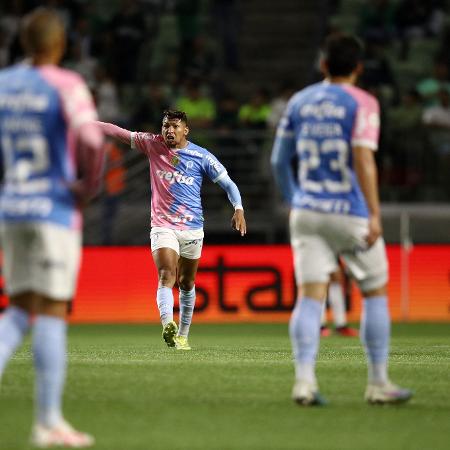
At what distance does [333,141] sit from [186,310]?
5.91 m

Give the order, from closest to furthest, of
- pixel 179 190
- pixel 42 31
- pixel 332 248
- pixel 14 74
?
pixel 42 31, pixel 14 74, pixel 332 248, pixel 179 190

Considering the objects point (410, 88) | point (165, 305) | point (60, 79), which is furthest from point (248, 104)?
point (60, 79)

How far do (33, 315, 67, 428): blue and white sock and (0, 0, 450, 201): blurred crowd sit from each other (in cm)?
1464

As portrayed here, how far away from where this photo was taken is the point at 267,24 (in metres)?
26.3

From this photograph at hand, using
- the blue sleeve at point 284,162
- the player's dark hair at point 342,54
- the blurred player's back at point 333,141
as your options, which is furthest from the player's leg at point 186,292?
the player's dark hair at point 342,54

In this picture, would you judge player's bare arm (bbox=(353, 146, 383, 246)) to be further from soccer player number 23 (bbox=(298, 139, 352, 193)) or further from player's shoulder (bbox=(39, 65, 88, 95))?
player's shoulder (bbox=(39, 65, 88, 95))

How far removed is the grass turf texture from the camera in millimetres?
6660

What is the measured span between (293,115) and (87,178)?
1.93 metres

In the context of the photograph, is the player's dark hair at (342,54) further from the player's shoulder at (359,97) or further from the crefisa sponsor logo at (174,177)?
the crefisa sponsor logo at (174,177)

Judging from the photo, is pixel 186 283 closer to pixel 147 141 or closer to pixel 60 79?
pixel 147 141

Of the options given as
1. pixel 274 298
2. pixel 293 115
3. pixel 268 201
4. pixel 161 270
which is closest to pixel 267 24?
pixel 268 201

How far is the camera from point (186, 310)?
13.5m

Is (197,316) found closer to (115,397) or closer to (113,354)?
(113,354)

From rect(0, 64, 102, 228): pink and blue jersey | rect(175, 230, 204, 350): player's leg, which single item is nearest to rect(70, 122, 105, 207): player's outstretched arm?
rect(0, 64, 102, 228): pink and blue jersey
